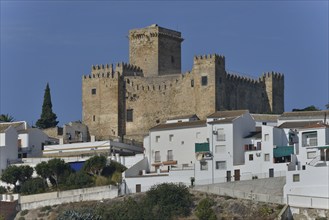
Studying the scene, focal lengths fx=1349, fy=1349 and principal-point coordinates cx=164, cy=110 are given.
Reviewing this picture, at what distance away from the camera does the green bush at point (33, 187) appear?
94.2 meters

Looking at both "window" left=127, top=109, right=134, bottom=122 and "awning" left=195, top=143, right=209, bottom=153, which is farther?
"window" left=127, top=109, right=134, bottom=122

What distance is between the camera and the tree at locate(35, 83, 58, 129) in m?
111

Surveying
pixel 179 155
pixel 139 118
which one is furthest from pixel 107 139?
pixel 179 155

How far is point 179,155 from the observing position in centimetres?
9469

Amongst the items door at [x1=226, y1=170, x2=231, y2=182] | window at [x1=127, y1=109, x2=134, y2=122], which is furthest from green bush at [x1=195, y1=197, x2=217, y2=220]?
window at [x1=127, y1=109, x2=134, y2=122]

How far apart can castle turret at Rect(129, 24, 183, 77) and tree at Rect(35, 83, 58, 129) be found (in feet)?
24.7

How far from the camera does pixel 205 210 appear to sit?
275 ft

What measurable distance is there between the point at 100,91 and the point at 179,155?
14.7 meters

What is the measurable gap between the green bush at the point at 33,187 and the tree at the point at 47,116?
16.0 meters

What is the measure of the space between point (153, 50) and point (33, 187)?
19.4 metres

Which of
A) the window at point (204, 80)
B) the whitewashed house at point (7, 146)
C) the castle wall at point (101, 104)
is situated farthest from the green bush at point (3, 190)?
the window at point (204, 80)

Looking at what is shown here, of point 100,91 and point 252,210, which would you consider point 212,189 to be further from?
point 100,91

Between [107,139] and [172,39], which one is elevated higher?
[172,39]

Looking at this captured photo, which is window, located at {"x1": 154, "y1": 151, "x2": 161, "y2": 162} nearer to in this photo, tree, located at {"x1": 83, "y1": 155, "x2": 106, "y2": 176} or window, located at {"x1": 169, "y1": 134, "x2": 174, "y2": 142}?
window, located at {"x1": 169, "y1": 134, "x2": 174, "y2": 142}
